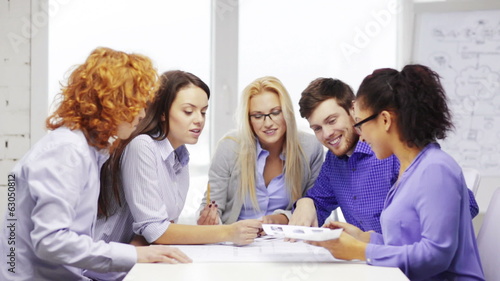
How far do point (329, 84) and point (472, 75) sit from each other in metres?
1.42

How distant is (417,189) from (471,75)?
2.14 meters

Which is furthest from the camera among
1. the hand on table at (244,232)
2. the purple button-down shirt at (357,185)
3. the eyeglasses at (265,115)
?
the eyeglasses at (265,115)

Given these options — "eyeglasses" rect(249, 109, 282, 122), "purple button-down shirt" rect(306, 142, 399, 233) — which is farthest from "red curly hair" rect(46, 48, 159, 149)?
"purple button-down shirt" rect(306, 142, 399, 233)

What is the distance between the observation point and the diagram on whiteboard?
3342mm

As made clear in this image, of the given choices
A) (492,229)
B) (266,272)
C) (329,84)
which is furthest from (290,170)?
(266,272)

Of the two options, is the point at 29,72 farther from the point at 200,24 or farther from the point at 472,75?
the point at 472,75

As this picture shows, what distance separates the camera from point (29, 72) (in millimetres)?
3291

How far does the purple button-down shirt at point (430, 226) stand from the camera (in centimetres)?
141

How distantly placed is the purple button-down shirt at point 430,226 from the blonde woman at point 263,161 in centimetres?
91

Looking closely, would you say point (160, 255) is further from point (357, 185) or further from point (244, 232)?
point (357, 185)

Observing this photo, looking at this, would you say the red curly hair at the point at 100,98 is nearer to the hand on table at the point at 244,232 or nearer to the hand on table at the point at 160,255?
the hand on table at the point at 160,255

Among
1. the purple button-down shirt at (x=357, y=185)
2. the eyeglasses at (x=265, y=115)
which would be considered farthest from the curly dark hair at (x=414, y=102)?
the eyeglasses at (x=265, y=115)

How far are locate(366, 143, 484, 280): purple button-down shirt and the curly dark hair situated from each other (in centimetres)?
5

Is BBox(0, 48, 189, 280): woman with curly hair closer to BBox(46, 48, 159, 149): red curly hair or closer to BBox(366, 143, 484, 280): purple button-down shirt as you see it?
BBox(46, 48, 159, 149): red curly hair
